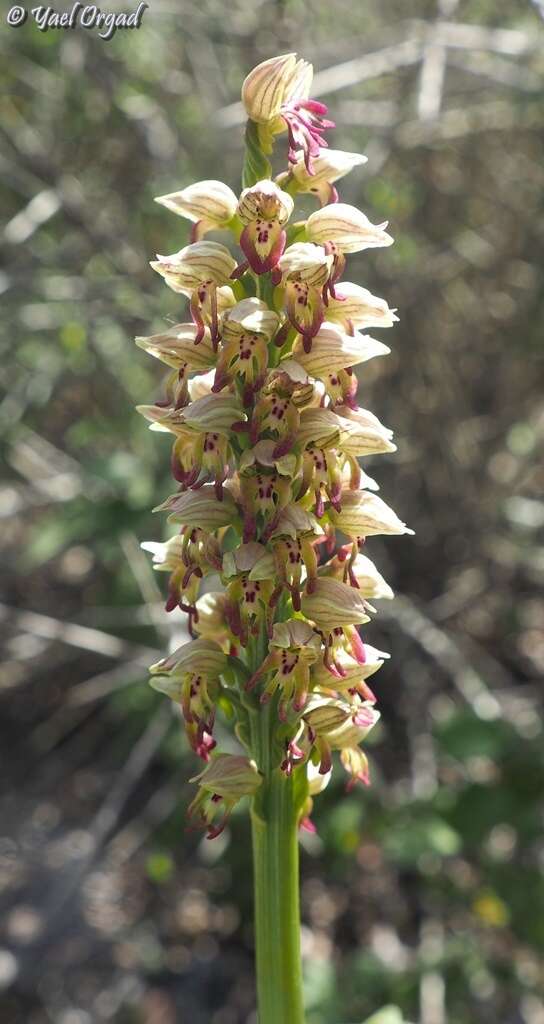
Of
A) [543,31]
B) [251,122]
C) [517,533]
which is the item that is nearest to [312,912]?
[517,533]

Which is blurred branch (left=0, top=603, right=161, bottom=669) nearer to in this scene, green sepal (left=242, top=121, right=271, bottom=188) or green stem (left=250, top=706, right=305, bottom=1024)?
green stem (left=250, top=706, right=305, bottom=1024)

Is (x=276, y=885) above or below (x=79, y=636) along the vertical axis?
below

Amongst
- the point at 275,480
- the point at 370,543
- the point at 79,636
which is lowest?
the point at 275,480

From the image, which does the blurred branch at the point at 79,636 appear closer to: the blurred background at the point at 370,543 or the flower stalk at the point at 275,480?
the blurred background at the point at 370,543

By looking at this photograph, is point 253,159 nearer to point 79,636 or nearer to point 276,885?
point 276,885

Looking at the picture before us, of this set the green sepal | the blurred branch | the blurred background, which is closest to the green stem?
the green sepal

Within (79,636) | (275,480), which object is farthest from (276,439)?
(79,636)
